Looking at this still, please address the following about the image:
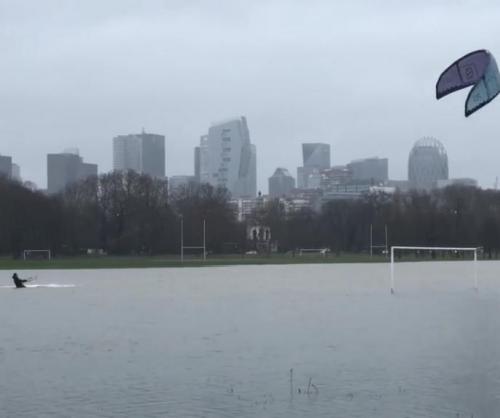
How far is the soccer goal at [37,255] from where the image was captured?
4274 inches

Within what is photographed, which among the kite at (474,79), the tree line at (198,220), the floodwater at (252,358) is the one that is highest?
the tree line at (198,220)

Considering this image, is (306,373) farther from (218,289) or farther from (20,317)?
(218,289)

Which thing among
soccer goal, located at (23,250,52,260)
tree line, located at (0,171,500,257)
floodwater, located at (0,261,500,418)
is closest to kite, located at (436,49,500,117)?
floodwater, located at (0,261,500,418)

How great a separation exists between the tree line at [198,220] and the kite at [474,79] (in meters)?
96.5

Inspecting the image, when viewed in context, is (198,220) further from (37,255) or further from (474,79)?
(474,79)

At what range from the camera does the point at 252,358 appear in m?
21.9

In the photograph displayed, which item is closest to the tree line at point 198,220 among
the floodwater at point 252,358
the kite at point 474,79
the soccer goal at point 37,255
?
the soccer goal at point 37,255

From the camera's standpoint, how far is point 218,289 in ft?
167

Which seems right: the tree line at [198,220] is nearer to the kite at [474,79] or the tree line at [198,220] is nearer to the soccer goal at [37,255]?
the soccer goal at [37,255]

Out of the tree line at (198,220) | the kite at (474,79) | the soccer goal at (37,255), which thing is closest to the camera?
the kite at (474,79)

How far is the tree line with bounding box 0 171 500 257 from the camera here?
10912cm

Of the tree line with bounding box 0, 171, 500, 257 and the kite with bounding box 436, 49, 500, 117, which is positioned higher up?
the tree line with bounding box 0, 171, 500, 257

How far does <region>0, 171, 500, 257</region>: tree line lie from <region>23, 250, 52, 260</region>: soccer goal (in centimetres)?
102

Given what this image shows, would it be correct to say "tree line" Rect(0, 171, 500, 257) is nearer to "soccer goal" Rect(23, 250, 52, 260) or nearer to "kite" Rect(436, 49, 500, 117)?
"soccer goal" Rect(23, 250, 52, 260)
